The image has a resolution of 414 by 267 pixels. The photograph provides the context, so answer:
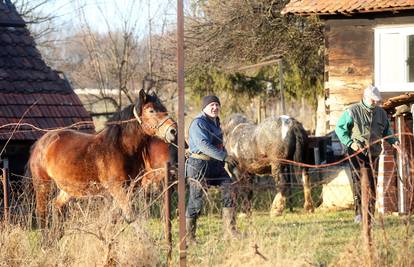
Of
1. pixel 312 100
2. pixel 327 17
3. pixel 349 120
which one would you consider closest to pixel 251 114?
pixel 312 100

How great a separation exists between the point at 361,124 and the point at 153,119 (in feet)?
8.98

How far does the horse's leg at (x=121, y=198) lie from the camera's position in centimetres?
921

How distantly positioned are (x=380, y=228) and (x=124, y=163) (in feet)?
14.8

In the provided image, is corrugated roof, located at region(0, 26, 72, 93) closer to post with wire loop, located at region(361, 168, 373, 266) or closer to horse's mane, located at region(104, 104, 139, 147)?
horse's mane, located at region(104, 104, 139, 147)

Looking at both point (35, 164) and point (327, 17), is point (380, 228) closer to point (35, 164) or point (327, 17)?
point (35, 164)

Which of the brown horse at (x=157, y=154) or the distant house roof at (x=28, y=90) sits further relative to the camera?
the distant house roof at (x=28, y=90)

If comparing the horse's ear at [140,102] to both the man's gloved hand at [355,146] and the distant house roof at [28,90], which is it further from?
the distant house roof at [28,90]

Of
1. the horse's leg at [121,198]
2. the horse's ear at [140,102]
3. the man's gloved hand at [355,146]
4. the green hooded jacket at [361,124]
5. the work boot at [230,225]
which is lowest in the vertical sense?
the work boot at [230,225]

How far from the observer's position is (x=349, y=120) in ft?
40.2

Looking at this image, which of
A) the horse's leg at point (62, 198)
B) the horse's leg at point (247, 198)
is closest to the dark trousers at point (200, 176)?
the horse's leg at point (247, 198)

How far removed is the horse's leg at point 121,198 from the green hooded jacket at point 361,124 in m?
3.07

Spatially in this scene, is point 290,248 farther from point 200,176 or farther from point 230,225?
point 200,176

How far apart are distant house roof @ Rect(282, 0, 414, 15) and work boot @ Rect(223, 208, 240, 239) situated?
841cm

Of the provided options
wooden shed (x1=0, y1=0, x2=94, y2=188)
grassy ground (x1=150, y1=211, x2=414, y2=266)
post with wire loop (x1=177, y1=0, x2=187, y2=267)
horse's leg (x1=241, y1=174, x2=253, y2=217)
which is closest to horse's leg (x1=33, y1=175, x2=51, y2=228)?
grassy ground (x1=150, y1=211, x2=414, y2=266)
